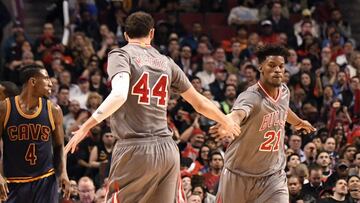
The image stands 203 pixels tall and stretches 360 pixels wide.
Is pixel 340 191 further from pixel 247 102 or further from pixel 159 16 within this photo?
pixel 159 16

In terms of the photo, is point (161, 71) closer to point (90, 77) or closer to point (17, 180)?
point (17, 180)

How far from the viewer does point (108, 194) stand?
7973 millimetres

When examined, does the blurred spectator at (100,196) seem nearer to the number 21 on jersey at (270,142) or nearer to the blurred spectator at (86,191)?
the blurred spectator at (86,191)

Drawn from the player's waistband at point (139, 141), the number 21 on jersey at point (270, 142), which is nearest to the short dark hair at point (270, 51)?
the number 21 on jersey at point (270, 142)

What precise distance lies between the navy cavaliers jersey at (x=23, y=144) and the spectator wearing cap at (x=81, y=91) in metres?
6.83

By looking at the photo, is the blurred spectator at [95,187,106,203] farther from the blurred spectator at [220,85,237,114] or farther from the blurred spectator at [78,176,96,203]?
the blurred spectator at [220,85,237,114]

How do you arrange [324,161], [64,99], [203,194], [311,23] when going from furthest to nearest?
[311,23], [64,99], [324,161], [203,194]

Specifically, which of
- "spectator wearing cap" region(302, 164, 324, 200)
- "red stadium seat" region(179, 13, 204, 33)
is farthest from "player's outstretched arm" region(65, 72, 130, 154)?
"red stadium seat" region(179, 13, 204, 33)

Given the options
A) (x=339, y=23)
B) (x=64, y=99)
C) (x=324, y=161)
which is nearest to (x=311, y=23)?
(x=339, y=23)

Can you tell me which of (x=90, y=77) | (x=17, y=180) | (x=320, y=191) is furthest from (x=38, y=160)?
(x=90, y=77)

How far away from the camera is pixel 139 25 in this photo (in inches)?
314

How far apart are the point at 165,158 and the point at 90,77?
855 cm

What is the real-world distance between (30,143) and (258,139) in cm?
214

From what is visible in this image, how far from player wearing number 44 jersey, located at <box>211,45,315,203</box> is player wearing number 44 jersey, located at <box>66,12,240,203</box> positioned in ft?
3.99
